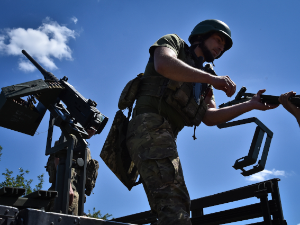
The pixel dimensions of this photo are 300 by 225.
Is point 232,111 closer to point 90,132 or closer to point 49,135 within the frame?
point 90,132

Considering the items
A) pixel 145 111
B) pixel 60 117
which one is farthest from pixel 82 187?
pixel 145 111

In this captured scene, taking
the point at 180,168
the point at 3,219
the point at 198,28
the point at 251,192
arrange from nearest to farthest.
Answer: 1. the point at 3,219
2. the point at 180,168
3. the point at 251,192
4. the point at 198,28

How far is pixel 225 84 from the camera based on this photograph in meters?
2.65

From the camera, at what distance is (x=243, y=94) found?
385cm

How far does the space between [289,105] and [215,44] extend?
0.98 metres

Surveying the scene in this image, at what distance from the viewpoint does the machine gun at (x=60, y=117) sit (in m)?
4.57

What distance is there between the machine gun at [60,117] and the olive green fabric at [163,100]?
6.02 ft

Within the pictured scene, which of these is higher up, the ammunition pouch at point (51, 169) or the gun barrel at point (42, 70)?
the gun barrel at point (42, 70)

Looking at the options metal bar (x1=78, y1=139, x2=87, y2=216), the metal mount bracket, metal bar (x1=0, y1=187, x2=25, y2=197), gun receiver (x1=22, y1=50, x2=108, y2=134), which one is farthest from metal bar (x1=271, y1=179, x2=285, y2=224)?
gun receiver (x1=22, y1=50, x2=108, y2=134)

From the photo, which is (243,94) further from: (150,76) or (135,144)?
(135,144)

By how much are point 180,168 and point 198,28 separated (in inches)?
69.5

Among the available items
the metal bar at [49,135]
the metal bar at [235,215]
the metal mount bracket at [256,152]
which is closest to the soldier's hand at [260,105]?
the metal mount bracket at [256,152]

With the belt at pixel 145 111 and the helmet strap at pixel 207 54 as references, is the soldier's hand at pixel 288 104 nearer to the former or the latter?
the helmet strap at pixel 207 54

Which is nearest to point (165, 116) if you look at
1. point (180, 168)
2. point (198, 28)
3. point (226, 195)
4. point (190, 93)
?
point (190, 93)
